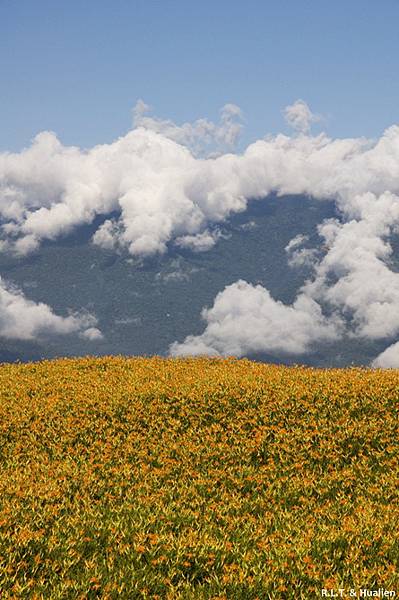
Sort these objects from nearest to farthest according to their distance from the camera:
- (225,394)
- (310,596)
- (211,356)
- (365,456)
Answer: (310,596) → (365,456) → (225,394) → (211,356)

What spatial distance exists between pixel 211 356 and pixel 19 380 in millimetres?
10640

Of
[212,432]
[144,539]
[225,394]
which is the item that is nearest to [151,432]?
[212,432]

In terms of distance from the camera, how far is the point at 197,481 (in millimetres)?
14797

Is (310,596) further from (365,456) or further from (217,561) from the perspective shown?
(365,456)

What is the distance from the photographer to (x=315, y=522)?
12578 millimetres

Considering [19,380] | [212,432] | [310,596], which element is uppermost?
[19,380]

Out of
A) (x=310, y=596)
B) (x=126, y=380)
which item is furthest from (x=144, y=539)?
(x=126, y=380)

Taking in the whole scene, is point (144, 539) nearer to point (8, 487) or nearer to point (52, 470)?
point (8, 487)

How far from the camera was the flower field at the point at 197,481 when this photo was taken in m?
9.40

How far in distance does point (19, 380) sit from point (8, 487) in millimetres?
12378

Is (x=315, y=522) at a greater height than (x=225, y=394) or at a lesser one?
lesser

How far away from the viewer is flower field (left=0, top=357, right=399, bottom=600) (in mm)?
9398

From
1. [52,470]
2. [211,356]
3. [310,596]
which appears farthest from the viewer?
[211,356]

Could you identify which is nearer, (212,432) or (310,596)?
(310,596)
